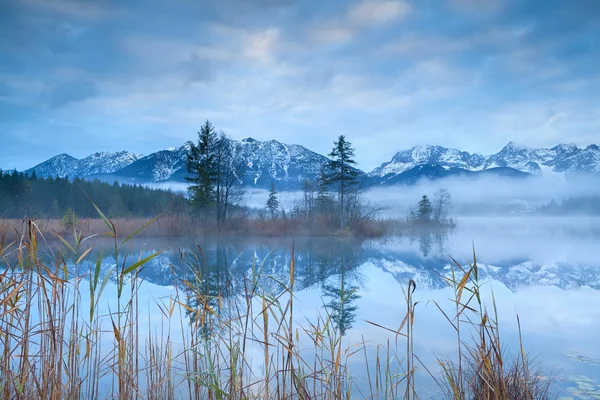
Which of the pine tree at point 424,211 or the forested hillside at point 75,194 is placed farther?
the pine tree at point 424,211

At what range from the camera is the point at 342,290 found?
2.55m

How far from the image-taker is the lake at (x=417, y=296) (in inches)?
156

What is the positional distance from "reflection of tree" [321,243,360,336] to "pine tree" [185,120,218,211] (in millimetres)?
11820

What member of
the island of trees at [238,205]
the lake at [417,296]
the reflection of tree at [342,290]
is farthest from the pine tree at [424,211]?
the reflection of tree at [342,290]

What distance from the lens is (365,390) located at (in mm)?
3568

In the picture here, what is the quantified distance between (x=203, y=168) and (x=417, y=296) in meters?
20.0

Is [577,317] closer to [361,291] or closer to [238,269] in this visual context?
[361,291]

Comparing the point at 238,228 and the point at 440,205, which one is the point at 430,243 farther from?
the point at 440,205

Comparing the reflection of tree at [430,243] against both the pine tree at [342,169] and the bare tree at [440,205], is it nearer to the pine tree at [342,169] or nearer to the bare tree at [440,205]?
the pine tree at [342,169]

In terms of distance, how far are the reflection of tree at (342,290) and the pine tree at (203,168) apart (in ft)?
38.8

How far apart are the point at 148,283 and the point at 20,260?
745 centimetres

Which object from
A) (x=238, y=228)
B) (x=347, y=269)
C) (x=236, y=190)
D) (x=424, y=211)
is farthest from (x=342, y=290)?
(x=424, y=211)

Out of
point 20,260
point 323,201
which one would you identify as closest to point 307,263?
point 20,260

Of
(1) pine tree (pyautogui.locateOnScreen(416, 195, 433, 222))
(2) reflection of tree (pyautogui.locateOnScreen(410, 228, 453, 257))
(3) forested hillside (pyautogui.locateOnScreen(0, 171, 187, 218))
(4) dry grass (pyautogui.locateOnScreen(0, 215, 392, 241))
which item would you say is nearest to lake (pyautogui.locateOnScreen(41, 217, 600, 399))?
(2) reflection of tree (pyautogui.locateOnScreen(410, 228, 453, 257))
